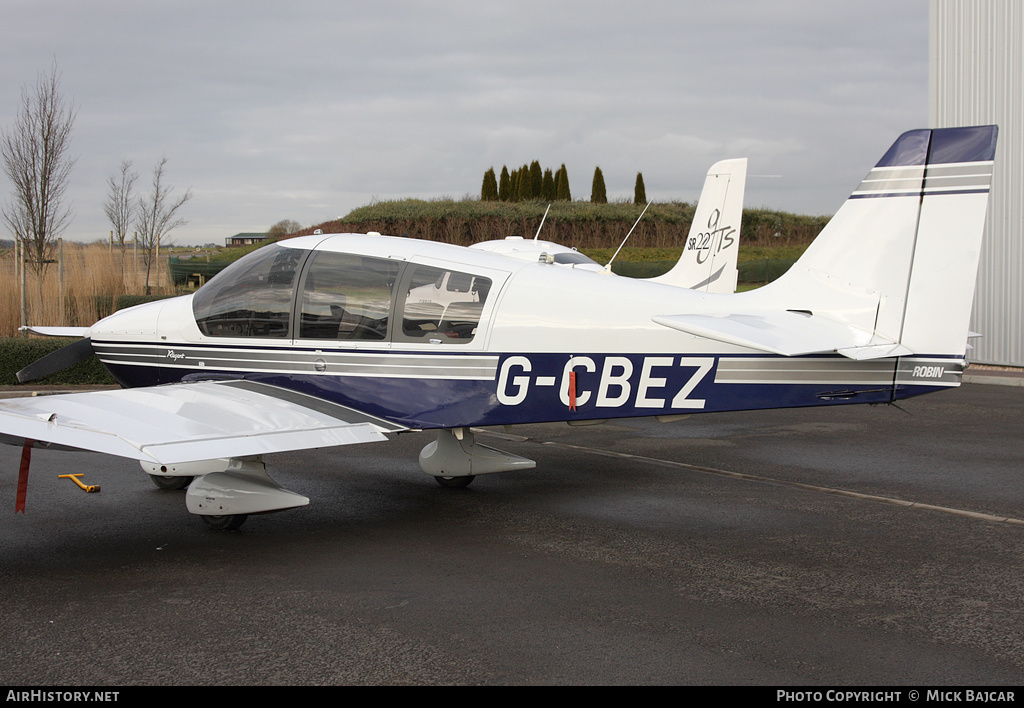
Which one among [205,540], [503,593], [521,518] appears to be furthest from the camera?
[521,518]

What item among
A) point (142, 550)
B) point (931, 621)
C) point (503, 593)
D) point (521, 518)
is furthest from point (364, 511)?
point (931, 621)

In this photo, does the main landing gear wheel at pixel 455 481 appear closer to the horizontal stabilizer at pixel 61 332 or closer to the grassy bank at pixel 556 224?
the horizontal stabilizer at pixel 61 332

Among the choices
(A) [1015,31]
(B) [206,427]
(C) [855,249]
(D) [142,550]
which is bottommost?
(D) [142,550]

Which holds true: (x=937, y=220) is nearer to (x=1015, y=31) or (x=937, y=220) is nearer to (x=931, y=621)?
(x=931, y=621)

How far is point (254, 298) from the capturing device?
721cm

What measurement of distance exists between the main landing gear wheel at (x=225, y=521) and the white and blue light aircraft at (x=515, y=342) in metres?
0.02

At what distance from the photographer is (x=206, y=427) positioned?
19.0 ft

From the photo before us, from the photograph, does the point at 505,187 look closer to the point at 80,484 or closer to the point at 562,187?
the point at 562,187

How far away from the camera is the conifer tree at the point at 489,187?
168 feet

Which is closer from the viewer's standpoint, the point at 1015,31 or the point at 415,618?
the point at 415,618

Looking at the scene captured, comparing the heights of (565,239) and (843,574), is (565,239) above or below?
above

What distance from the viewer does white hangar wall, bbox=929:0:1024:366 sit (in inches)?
663

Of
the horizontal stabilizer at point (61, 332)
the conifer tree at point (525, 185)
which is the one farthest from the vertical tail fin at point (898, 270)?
the conifer tree at point (525, 185)

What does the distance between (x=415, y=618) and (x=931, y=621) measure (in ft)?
8.92
